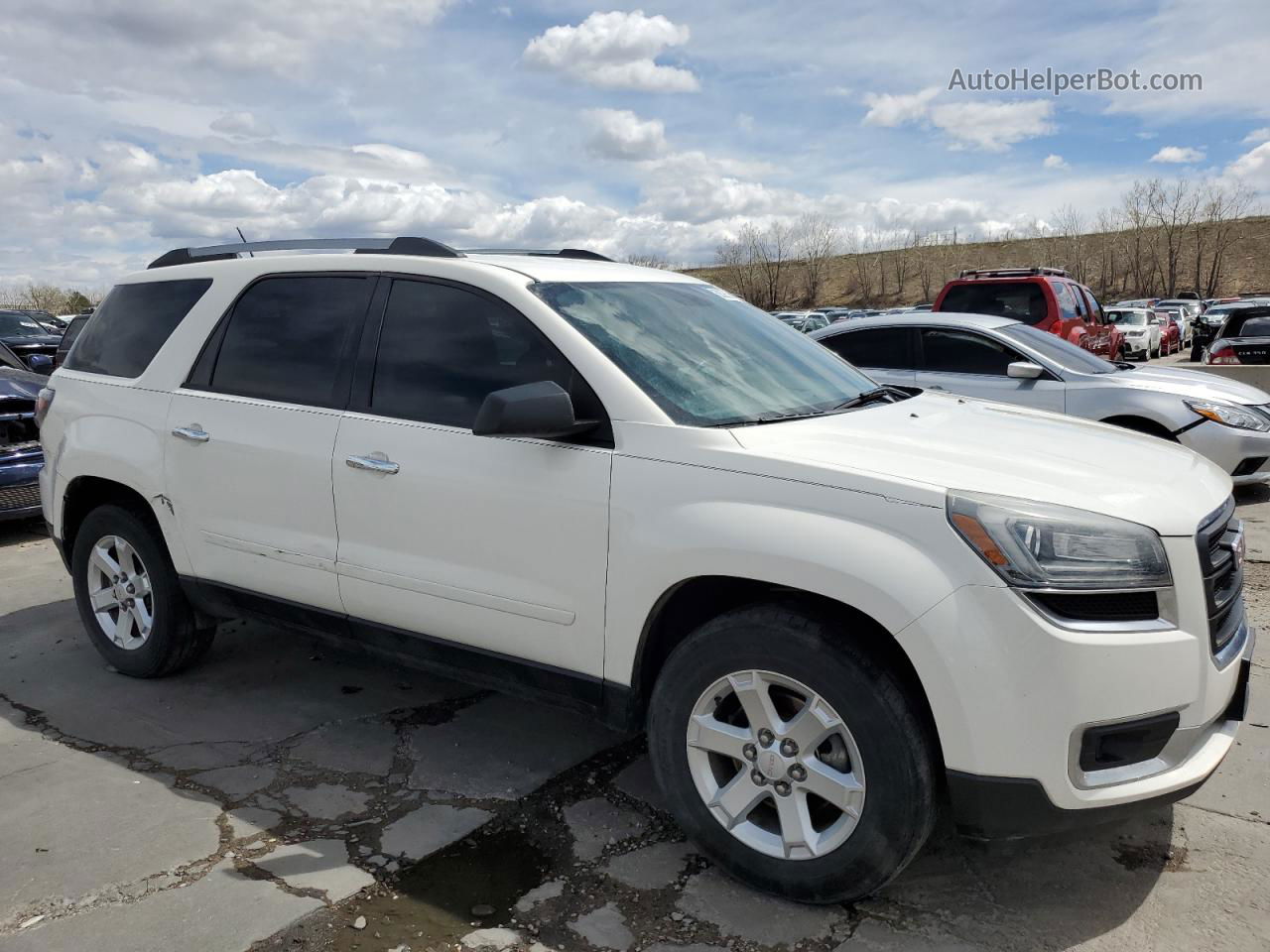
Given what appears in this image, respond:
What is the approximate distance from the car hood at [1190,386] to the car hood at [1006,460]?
5110mm

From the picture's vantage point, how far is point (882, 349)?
884cm

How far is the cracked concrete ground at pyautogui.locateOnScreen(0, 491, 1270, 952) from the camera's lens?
272 cm

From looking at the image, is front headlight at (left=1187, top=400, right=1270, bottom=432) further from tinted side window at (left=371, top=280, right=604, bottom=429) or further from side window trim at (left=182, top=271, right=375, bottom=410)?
side window trim at (left=182, top=271, right=375, bottom=410)

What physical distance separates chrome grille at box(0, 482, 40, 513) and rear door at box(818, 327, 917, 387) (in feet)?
21.4

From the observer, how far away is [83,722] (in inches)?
166

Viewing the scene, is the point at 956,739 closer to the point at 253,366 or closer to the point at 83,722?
the point at 253,366

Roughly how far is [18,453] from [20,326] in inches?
489

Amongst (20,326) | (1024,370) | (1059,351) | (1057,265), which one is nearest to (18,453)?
Result: (1024,370)

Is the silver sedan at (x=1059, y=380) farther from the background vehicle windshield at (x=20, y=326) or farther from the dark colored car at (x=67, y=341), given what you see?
the background vehicle windshield at (x=20, y=326)

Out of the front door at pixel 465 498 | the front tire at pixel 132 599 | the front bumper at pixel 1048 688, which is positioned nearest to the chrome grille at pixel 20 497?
the front tire at pixel 132 599

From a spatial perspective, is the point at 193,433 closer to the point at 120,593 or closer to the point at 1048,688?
the point at 120,593

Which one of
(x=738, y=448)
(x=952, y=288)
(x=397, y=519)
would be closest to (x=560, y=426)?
(x=738, y=448)

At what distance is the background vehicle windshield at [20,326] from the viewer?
56.7ft

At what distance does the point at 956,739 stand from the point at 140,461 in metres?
3.51
